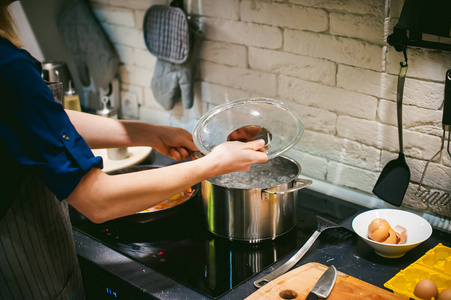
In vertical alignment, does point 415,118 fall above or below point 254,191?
above

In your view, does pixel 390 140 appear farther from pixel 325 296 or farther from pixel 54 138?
pixel 54 138

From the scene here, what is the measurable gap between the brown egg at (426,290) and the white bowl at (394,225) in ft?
0.50

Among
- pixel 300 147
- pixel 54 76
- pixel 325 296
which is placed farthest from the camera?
pixel 54 76

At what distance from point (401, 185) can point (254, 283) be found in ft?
1.77

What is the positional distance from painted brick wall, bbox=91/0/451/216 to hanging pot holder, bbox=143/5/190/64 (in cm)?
8

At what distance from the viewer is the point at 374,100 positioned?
1.39 m

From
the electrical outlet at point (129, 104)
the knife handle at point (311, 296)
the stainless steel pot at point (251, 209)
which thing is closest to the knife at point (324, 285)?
the knife handle at point (311, 296)

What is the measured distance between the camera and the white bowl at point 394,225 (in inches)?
45.3

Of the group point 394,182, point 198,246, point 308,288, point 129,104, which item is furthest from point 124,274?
point 129,104

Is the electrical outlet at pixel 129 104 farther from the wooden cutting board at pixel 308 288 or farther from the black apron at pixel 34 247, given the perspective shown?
the wooden cutting board at pixel 308 288

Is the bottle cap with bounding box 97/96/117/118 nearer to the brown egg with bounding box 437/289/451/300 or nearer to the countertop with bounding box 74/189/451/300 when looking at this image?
the countertop with bounding box 74/189/451/300

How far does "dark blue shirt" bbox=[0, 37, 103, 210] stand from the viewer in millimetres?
783

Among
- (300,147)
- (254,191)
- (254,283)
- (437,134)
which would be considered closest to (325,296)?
(254,283)

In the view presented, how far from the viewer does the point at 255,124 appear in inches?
47.6
